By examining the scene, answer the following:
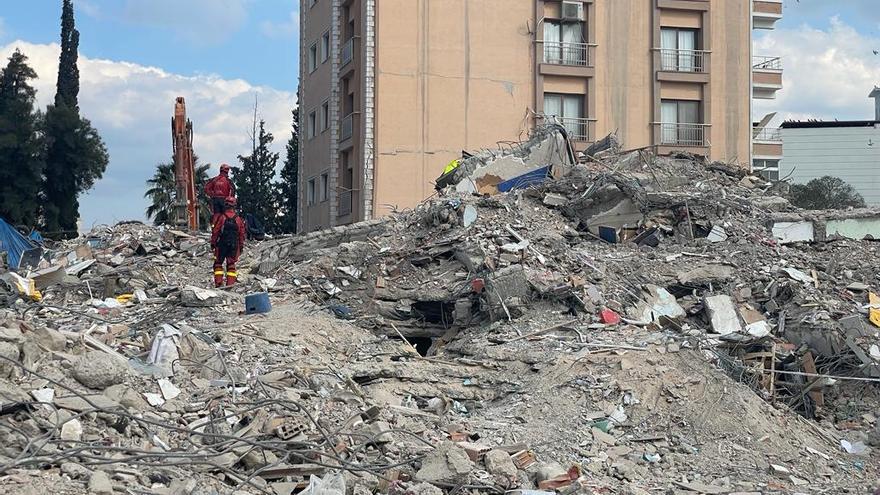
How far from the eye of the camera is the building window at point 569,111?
2850 cm

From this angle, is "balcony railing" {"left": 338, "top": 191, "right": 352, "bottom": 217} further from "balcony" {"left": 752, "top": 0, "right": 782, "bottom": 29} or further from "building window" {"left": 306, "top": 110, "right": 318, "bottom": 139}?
"balcony" {"left": 752, "top": 0, "right": 782, "bottom": 29}

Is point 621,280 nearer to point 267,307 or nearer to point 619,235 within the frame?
point 619,235

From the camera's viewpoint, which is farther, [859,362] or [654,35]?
[654,35]

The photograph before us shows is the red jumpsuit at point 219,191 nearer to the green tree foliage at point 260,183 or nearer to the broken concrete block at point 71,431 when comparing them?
the broken concrete block at point 71,431

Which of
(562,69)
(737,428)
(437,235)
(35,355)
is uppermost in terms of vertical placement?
(562,69)

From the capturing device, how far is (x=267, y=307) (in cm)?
1123

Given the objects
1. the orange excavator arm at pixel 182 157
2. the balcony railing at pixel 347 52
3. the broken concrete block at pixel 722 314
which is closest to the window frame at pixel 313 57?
the balcony railing at pixel 347 52

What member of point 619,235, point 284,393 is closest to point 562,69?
point 619,235

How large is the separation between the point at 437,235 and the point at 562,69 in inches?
645

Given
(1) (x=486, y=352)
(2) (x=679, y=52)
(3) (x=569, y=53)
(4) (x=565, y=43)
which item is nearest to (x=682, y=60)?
(2) (x=679, y=52)

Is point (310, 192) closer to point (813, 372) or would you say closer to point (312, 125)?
point (312, 125)

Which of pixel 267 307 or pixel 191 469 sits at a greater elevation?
pixel 267 307

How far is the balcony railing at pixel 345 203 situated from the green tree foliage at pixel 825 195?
44.8ft

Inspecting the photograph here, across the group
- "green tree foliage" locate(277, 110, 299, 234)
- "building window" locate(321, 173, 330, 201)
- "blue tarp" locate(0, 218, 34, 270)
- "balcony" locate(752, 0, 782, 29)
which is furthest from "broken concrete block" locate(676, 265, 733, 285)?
"green tree foliage" locate(277, 110, 299, 234)
